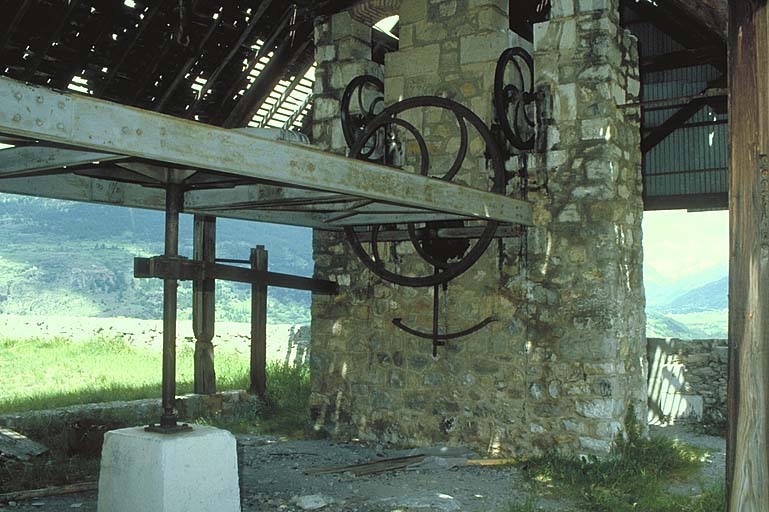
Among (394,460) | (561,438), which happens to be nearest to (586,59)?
(561,438)

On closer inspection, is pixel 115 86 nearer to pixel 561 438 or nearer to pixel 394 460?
pixel 394 460

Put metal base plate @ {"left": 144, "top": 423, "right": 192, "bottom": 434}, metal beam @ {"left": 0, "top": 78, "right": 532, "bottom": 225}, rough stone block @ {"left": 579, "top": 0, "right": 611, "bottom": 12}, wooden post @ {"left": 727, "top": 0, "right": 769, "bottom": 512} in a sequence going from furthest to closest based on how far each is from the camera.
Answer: rough stone block @ {"left": 579, "top": 0, "right": 611, "bottom": 12} → metal base plate @ {"left": 144, "top": 423, "right": 192, "bottom": 434} → wooden post @ {"left": 727, "top": 0, "right": 769, "bottom": 512} → metal beam @ {"left": 0, "top": 78, "right": 532, "bottom": 225}

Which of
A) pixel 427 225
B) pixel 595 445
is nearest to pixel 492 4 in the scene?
pixel 427 225

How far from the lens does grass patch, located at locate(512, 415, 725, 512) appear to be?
5555 mm

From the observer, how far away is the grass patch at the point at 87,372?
932 cm

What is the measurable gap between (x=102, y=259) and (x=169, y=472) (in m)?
42.7

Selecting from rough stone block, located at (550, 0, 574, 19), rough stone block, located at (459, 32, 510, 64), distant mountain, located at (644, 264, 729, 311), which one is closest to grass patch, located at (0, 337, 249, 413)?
rough stone block, located at (459, 32, 510, 64)

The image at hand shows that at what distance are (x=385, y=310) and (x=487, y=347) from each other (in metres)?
1.17

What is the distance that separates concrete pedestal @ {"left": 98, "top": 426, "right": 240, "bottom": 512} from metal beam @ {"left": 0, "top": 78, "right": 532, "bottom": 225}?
1403mm

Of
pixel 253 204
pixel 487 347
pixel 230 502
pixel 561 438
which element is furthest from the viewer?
pixel 487 347

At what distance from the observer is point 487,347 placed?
23.9 ft

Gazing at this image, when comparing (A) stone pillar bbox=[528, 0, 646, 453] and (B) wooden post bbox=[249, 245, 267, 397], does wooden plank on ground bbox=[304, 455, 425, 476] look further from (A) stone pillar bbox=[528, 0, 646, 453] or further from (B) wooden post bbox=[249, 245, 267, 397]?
(B) wooden post bbox=[249, 245, 267, 397]

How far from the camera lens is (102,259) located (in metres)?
44.3

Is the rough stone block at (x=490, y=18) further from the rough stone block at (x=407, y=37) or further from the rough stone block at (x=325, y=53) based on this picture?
the rough stone block at (x=325, y=53)
